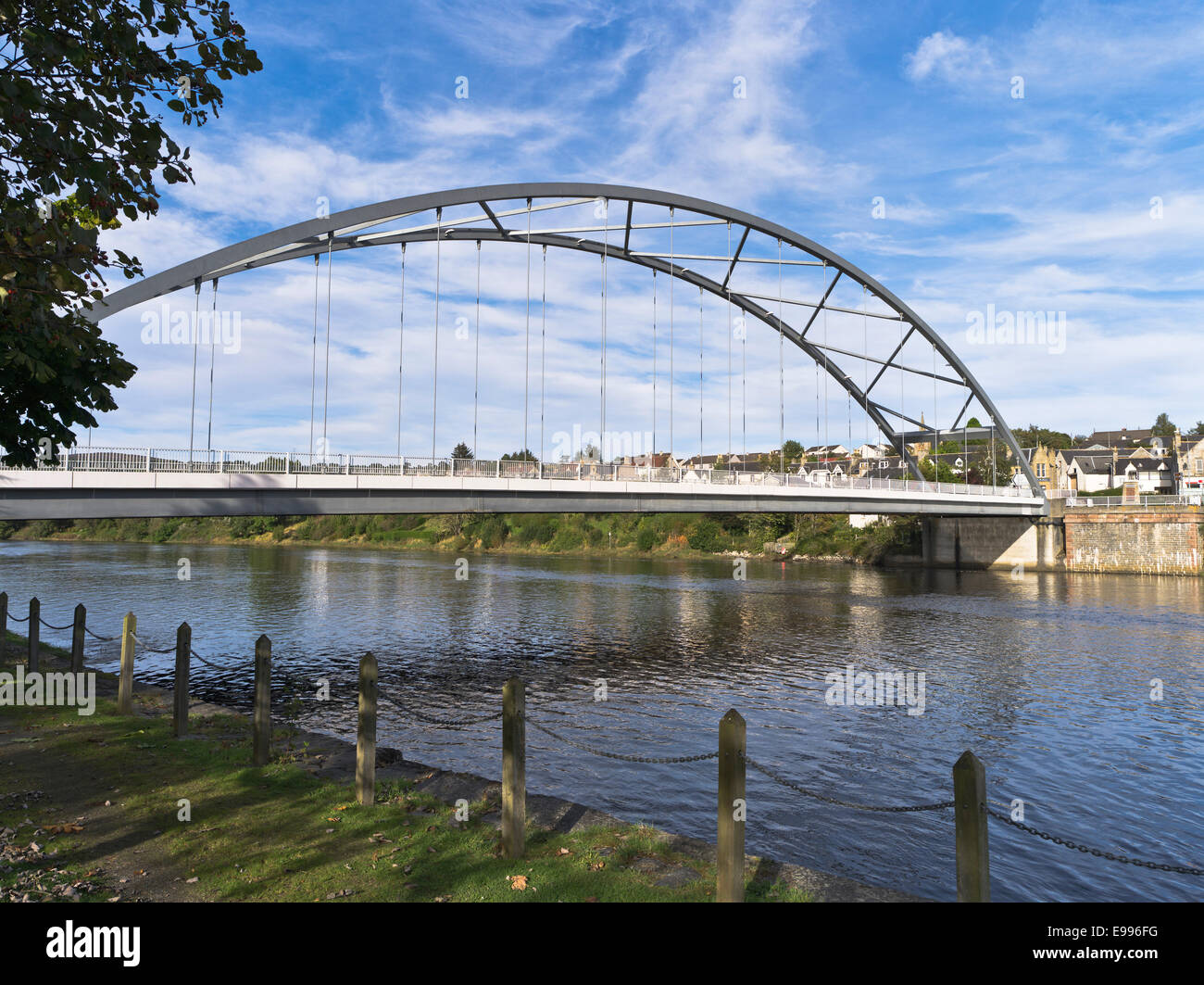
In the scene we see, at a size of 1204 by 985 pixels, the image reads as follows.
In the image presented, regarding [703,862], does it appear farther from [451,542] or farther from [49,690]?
[451,542]

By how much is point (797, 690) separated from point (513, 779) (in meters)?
13.0

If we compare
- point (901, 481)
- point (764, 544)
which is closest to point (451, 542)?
point (764, 544)

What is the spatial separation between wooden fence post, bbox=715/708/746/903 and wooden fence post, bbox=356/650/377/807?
3.94 metres

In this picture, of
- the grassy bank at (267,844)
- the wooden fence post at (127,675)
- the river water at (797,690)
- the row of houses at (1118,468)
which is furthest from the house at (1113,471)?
the wooden fence post at (127,675)

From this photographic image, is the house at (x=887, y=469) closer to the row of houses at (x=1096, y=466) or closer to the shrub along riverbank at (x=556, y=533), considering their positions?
the row of houses at (x=1096, y=466)

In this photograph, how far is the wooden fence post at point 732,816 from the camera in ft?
19.2

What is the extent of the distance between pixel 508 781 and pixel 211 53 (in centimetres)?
667

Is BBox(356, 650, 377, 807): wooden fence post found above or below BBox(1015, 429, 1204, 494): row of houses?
below

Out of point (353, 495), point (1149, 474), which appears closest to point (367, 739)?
point (353, 495)

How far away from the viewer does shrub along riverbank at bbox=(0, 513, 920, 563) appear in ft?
244

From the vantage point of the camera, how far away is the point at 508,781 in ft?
22.4

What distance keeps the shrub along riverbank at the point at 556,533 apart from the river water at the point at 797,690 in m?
27.8

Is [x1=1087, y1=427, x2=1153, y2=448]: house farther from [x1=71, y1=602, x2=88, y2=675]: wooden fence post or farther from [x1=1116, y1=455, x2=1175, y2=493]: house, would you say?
[x1=71, y1=602, x2=88, y2=675]: wooden fence post

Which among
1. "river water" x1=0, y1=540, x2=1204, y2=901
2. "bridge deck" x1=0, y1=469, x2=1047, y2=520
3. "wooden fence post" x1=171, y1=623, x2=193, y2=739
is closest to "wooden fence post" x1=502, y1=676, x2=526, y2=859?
"river water" x1=0, y1=540, x2=1204, y2=901
